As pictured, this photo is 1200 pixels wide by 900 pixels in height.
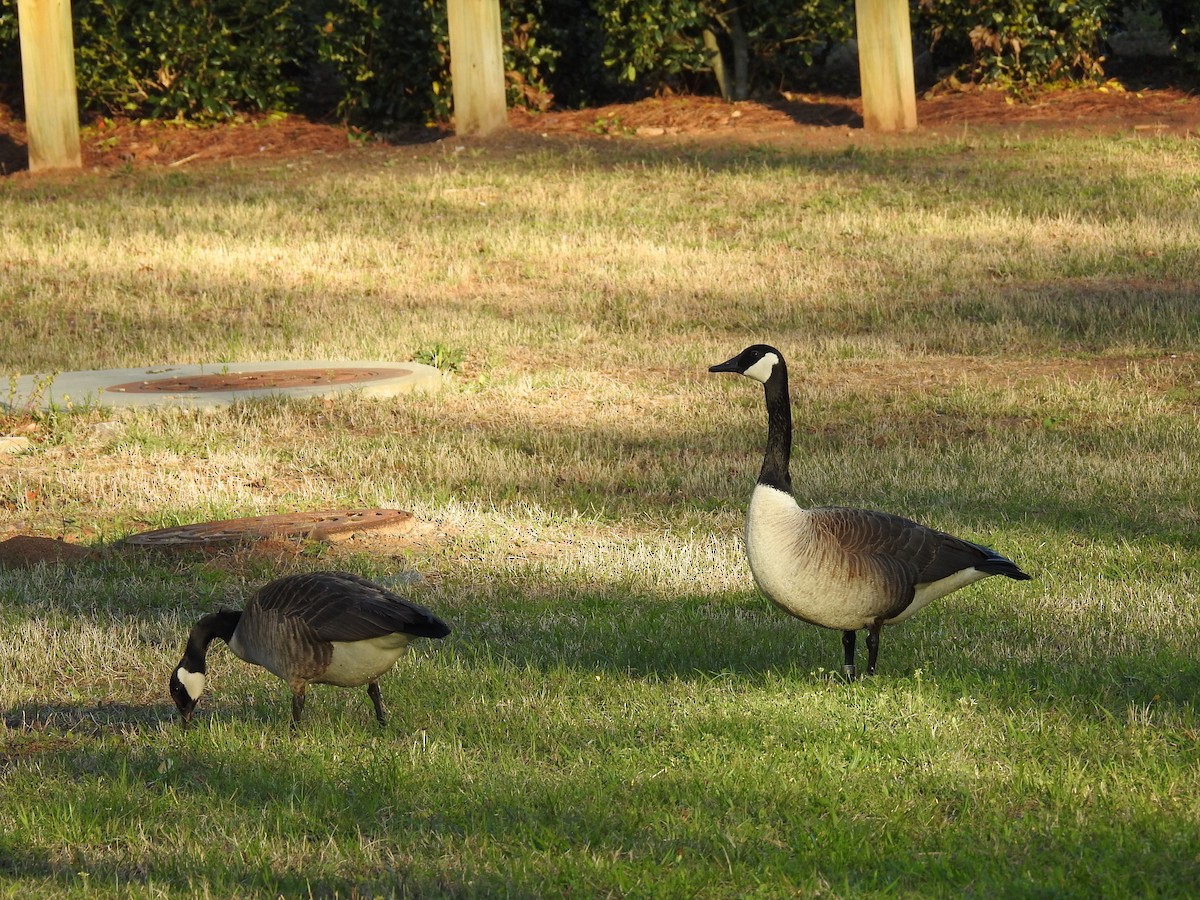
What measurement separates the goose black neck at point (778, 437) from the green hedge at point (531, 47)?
19379mm

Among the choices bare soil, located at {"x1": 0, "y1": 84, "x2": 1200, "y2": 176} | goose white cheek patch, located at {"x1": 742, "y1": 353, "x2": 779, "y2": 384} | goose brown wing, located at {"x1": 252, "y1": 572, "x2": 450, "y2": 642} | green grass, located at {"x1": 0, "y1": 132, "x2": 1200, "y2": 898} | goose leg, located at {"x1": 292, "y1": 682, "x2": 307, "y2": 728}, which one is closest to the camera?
green grass, located at {"x1": 0, "y1": 132, "x2": 1200, "y2": 898}

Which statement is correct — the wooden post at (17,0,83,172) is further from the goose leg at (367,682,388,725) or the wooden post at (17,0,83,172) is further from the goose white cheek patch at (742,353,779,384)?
the goose leg at (367,682,388,725)

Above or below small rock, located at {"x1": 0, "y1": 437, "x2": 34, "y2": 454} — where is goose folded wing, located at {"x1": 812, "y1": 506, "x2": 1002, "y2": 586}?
below

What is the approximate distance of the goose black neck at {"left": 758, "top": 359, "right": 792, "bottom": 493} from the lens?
6.54 metres

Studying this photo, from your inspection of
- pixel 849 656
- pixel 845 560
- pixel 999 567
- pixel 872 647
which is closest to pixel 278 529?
pixel 849 656

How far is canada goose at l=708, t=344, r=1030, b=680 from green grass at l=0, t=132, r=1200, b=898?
0.35 metres

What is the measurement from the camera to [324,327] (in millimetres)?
16375

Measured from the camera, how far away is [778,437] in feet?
22.1

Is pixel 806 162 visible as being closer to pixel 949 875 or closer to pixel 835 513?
pixel 835 513

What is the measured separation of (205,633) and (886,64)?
18.7 metres

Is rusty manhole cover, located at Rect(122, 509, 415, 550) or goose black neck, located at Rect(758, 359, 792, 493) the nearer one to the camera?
goose black neck, located at Rect(758, 359, 792, 493)

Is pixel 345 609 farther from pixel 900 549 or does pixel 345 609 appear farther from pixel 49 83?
pixel 49 83

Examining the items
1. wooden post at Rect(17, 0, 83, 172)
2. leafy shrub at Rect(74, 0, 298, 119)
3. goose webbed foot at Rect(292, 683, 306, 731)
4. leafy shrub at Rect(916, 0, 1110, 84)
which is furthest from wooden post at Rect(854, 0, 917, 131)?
goose webbed foot at Rect(292, 683, 306, 731)

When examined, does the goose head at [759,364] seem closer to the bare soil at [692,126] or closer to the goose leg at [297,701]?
the goose leg at [297,701]
